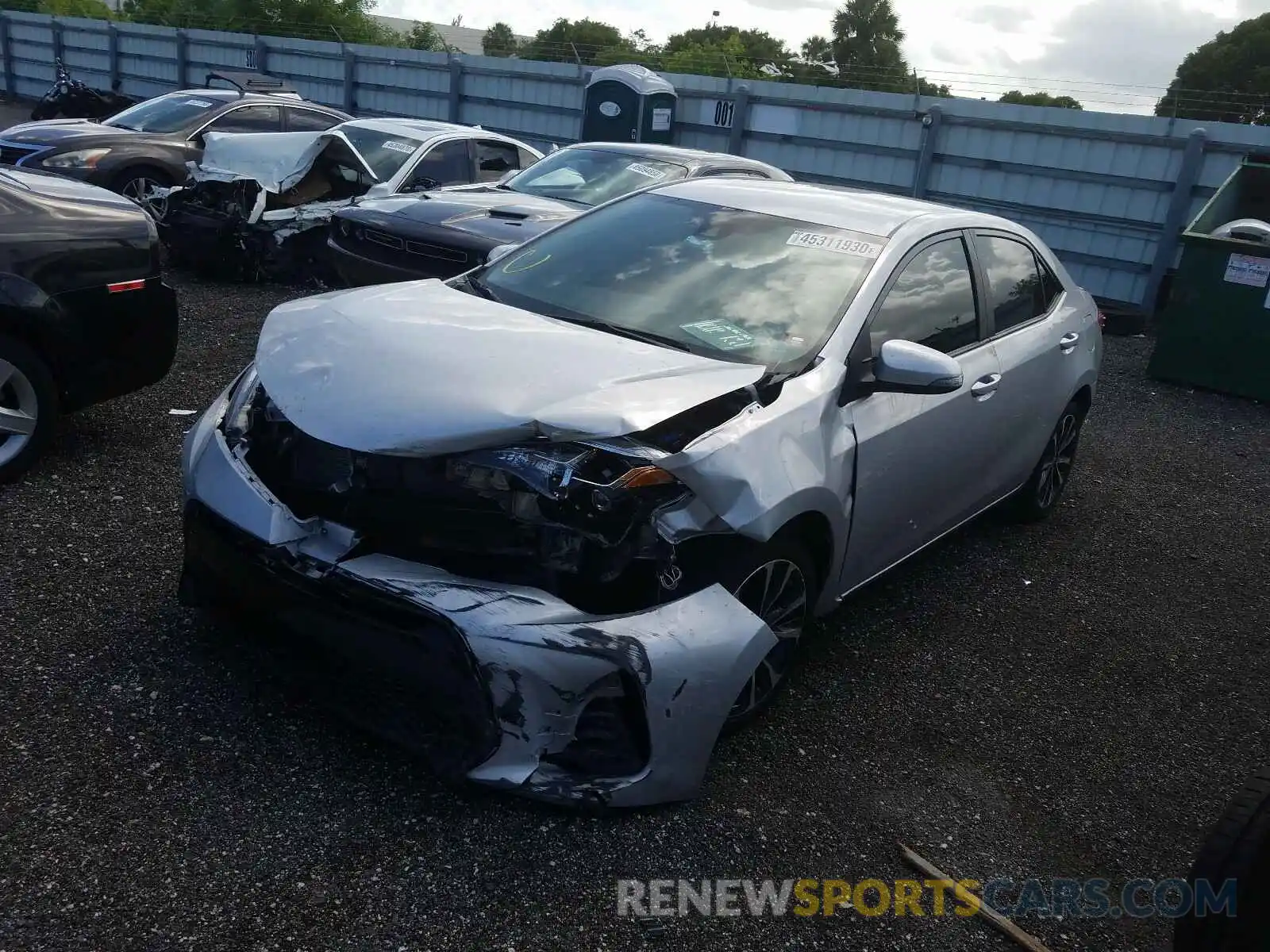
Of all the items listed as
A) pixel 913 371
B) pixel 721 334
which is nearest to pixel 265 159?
pixel 721 334

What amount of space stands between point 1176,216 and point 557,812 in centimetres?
1102

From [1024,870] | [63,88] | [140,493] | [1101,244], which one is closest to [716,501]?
[1024,870]

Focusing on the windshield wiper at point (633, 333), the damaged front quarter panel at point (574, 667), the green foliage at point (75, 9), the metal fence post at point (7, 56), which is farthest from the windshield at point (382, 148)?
the green foliage at point (75, 9)

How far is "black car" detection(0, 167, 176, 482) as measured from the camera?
4.34 meters

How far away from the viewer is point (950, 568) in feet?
16.1

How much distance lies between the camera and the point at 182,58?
76.5 ft

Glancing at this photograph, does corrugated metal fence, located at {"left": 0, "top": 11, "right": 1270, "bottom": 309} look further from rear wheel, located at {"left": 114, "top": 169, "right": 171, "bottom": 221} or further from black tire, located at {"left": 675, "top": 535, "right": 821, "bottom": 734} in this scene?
black tire, located at {"left": 675, "top": 535, "right": 821, "bottom": 734}

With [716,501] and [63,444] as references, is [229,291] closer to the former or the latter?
[63,444]

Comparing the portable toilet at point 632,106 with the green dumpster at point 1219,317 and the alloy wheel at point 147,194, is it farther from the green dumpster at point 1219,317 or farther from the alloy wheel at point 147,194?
the green dumpster at point 1219,317

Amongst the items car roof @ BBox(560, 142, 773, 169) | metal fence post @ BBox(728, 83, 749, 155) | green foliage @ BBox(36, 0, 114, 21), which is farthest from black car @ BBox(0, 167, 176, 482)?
Result: green foliage @ BBox(36, 0, 114, 21)

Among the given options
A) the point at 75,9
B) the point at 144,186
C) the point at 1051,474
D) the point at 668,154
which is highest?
the point at 75,9

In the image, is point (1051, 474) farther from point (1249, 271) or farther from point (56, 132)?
point (56, 132)

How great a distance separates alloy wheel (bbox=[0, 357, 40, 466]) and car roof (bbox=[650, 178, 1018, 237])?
274 centimetres

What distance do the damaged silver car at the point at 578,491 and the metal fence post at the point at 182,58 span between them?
22998mm
